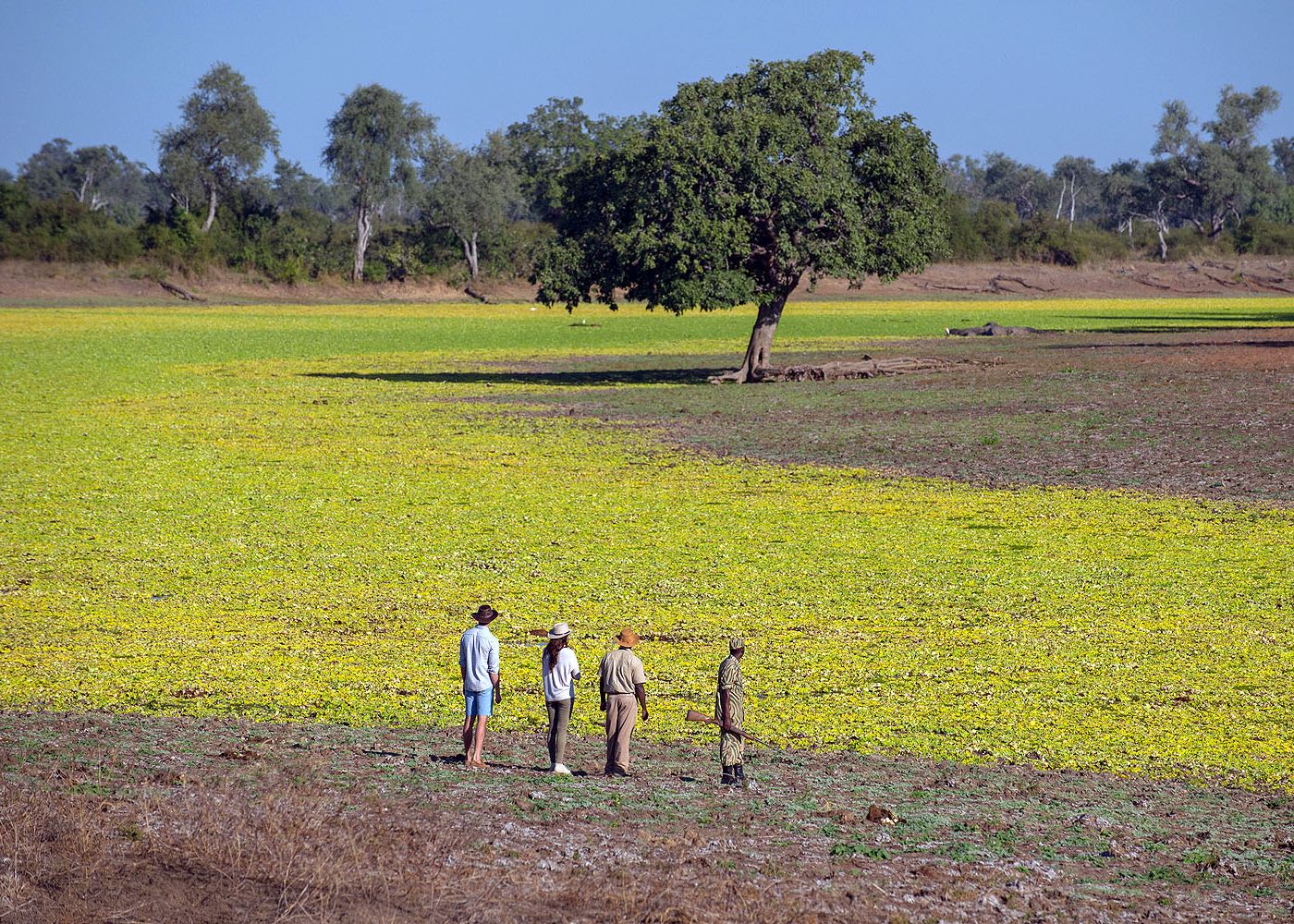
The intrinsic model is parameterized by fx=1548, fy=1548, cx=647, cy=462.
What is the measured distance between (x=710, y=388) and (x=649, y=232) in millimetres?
5464

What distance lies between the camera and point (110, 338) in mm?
72250

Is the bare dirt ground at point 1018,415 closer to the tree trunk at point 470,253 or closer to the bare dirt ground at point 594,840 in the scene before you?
the bare dirt ground at point 594,840

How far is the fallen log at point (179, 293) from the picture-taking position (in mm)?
117000

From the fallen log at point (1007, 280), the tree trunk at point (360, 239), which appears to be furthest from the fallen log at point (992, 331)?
the tree trunk at point (360, 239)

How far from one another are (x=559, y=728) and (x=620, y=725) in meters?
0.43

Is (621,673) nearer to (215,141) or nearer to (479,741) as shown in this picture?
(479,741)

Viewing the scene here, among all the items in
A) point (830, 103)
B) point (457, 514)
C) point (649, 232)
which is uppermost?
point (830, 103)

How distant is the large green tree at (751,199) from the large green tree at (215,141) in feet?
306

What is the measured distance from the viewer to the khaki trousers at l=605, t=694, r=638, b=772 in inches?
408

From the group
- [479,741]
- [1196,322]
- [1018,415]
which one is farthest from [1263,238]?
[479,741]

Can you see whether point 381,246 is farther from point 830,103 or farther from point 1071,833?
point 1071,833

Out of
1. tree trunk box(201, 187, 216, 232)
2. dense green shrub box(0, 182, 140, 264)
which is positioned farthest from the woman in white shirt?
tree trunk box(201, 187, 216, 232)

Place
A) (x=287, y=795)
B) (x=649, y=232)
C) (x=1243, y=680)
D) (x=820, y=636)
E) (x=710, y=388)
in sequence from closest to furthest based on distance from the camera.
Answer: (x=287, y=795) → (x=1243, y=680) → (x=820, y=636) → (x=649, y=232) → (x=710, y=388)

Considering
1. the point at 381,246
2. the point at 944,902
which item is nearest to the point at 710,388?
the point at 944,902
